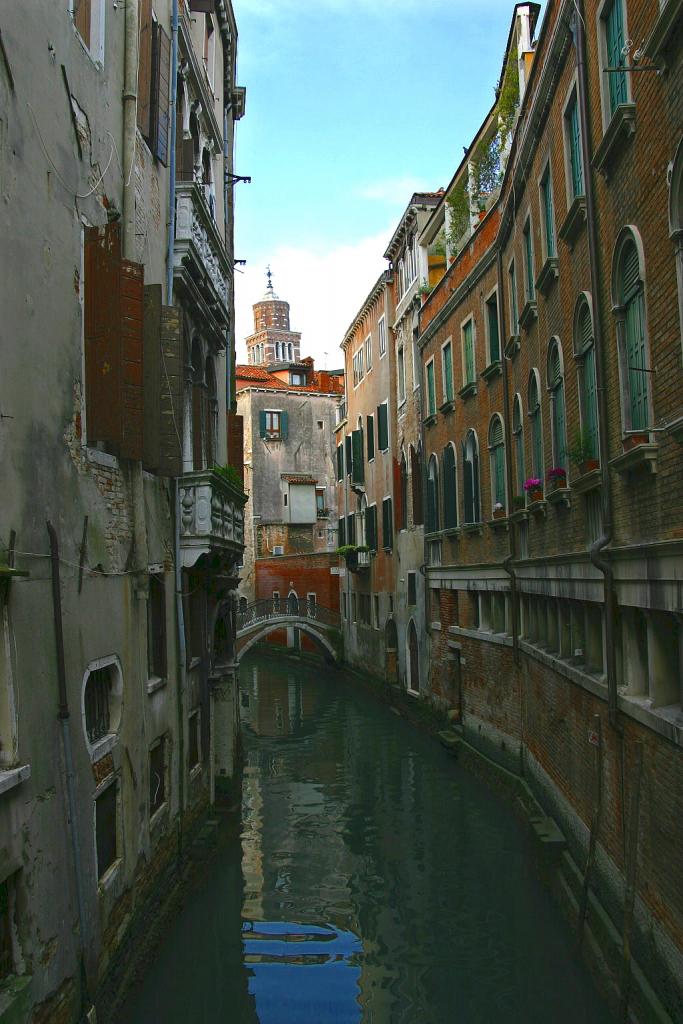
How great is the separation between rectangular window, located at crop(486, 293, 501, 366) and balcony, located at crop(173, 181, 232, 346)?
4442 millimetres

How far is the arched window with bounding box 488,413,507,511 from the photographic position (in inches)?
603

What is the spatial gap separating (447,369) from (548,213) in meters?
8.73

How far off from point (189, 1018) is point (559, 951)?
11.0 feet

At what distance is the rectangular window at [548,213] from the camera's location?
1079cm

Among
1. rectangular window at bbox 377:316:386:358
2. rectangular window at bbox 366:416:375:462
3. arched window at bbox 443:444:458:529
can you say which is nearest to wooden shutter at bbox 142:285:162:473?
arched window at bbox 443:444:458:529

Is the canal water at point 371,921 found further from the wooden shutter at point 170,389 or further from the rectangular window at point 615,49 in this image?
the rectangular window at point 615,49

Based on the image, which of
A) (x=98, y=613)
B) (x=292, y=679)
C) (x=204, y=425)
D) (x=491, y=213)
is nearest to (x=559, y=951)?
(x=98, y=613)

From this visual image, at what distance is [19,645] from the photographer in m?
5.92

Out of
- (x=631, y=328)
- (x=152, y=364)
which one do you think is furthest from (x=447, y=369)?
(x=631, y=328)

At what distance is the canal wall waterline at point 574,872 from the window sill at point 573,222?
18.7ft

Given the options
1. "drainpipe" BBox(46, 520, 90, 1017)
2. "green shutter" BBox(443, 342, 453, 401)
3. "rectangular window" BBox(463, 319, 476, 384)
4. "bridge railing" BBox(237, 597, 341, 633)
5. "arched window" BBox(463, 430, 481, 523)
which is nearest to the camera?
"drainpipe" BBox(46, 520, 90, 1017)

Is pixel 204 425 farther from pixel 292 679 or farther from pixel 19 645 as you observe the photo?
pixel 292 679

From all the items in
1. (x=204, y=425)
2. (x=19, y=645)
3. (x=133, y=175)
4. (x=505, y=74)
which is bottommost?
(x=19, y=645)

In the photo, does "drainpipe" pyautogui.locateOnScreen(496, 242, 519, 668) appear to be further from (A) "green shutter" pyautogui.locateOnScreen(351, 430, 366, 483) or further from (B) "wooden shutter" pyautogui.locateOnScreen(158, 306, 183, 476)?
(A) "green shutter" pyautogui.locateOnScreen(351, 430, 366, 483)
